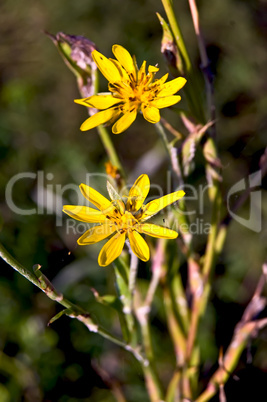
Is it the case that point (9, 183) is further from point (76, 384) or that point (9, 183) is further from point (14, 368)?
point (76, 384)

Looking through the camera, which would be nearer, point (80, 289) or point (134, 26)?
point (80, 289)

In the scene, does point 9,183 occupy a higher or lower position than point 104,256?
higher

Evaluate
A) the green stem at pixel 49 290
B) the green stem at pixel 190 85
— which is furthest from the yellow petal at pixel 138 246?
the green stem at pixel 190 85

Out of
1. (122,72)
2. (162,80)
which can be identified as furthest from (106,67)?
(162,80)

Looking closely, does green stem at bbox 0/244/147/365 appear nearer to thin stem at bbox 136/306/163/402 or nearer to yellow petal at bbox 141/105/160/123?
thin stem at bbox 136/306/163/402

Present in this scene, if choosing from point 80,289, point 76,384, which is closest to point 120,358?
point 76,384

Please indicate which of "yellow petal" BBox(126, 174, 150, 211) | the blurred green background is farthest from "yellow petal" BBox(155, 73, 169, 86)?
the blurred green background
